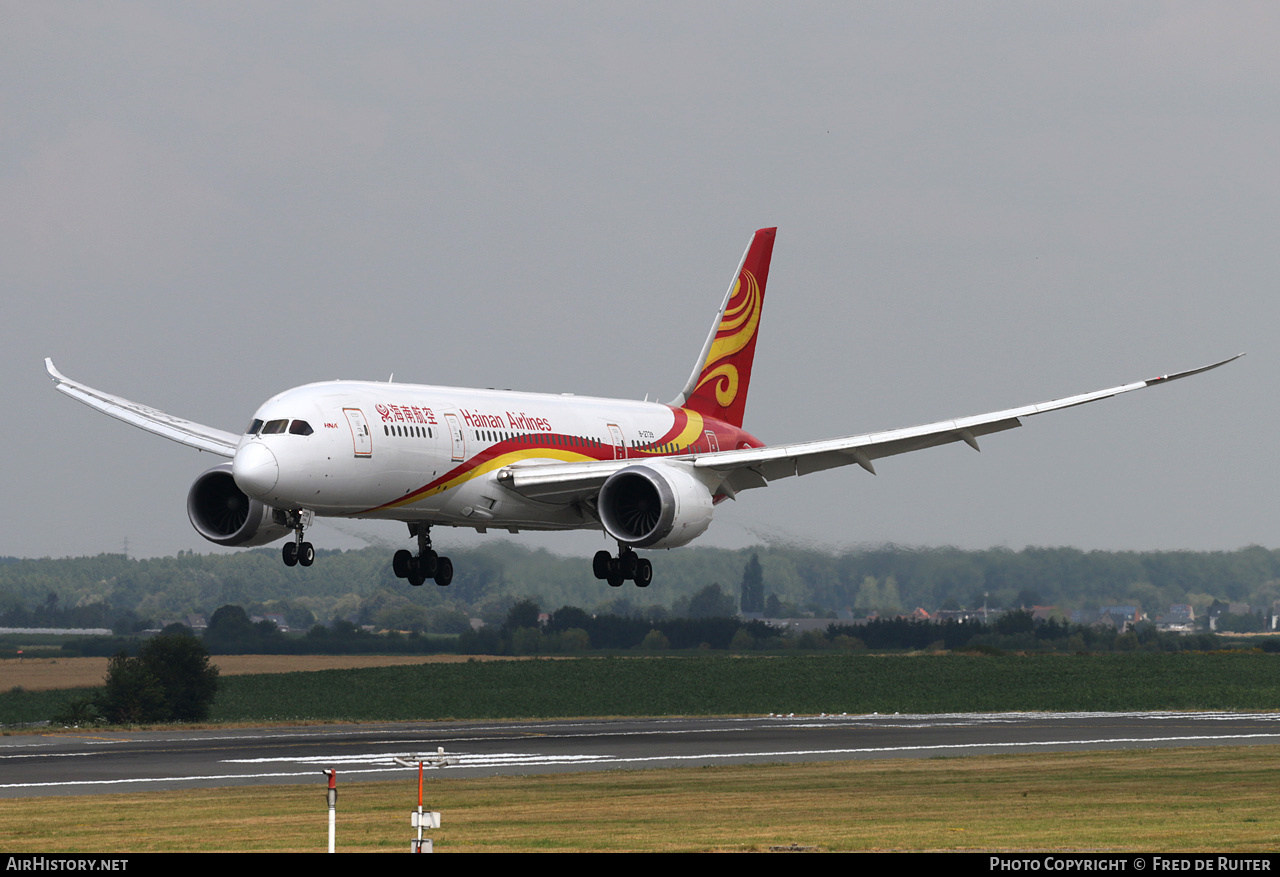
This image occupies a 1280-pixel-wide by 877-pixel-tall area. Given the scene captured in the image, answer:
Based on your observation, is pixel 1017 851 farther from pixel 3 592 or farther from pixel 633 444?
pixel 3 592

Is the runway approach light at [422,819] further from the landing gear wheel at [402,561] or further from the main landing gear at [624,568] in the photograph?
the main landing gear at [624,568]

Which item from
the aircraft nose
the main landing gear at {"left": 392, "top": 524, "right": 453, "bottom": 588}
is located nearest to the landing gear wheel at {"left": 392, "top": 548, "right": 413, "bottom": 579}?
the main landing gear at {"left": 392, "top": 524, "right": 453, "bottom": 588}

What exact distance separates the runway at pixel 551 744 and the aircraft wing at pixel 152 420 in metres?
11.0

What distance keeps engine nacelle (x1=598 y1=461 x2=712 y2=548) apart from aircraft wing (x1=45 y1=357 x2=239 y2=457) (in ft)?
40.5

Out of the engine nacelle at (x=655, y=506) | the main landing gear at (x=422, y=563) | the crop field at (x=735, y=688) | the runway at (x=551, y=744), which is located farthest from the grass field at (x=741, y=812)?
the crop field at (x=735, y=688)

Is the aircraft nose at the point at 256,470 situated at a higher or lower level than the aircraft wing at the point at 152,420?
lower

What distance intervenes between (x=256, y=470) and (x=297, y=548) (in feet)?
13.4

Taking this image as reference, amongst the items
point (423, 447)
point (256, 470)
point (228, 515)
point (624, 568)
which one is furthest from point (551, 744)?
point (256, 470)

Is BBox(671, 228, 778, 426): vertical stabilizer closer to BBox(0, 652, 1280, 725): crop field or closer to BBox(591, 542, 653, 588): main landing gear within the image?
BBox(591, 542, 653, 588): main landing gear

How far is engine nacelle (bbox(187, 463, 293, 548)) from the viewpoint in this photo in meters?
51.0

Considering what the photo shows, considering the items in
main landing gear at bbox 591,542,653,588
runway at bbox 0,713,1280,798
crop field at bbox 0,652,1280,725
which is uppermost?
main landing gear at bbox 591,542,653,588

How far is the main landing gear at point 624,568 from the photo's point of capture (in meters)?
55.5

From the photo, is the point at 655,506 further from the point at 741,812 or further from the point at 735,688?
the point at 735,688
